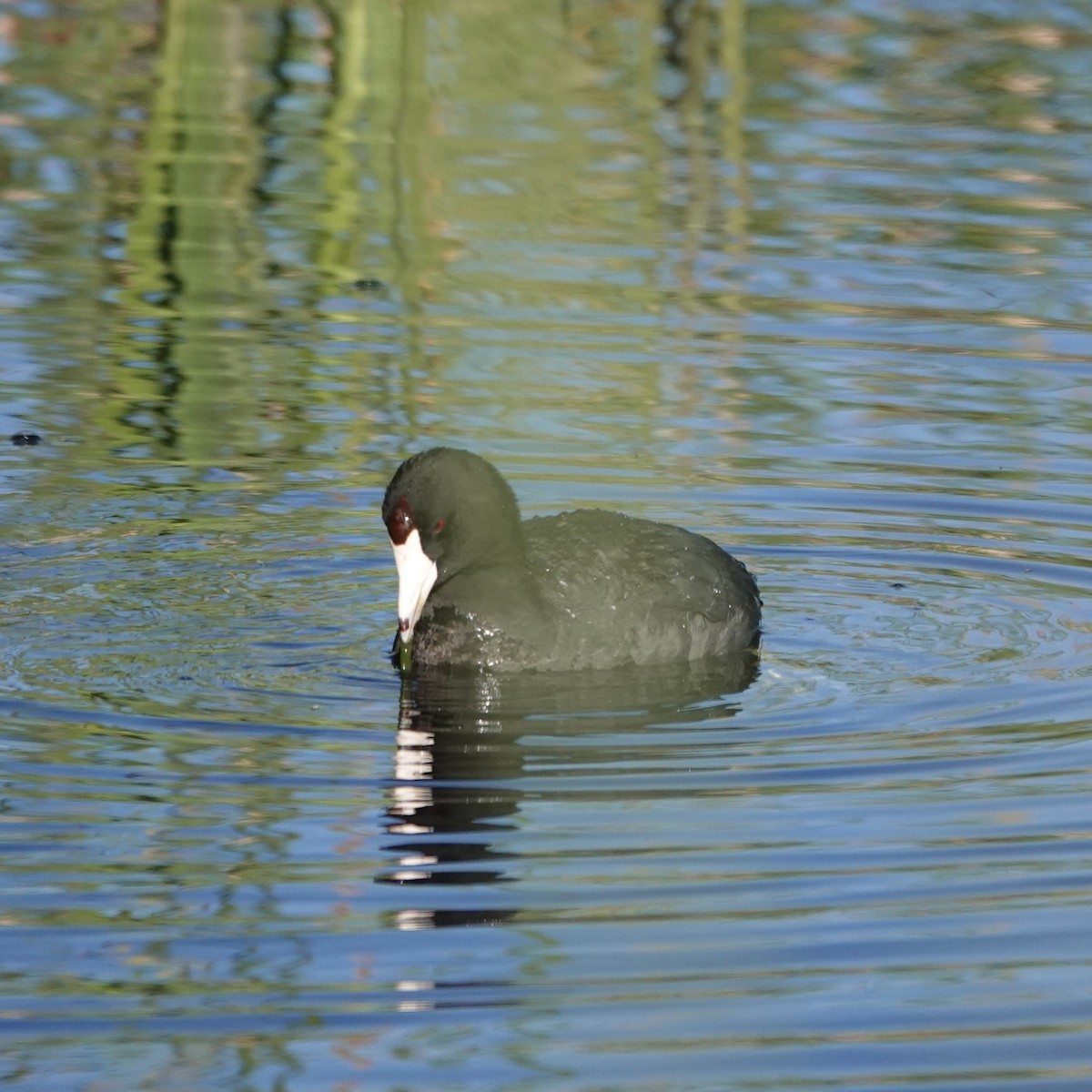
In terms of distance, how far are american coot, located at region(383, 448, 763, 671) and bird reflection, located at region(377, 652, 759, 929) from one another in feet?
0.22

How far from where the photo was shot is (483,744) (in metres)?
5.95

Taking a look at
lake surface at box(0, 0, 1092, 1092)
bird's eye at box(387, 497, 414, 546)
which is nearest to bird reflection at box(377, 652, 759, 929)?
lake surface at box(0, 0, 1092, 1092)

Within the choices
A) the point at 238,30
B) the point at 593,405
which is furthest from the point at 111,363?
the point at 238,30

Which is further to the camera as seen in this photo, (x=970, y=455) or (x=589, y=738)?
(x=970, y=455)

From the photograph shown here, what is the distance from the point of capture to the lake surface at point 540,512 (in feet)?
14.3

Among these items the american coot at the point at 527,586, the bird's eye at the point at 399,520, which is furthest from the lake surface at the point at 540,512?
the bird's eye at the point at 399,520

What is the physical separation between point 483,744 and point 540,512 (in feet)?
7.08

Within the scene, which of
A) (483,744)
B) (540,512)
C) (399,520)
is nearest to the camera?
(483,744)

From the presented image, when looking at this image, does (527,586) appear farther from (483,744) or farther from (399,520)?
(483,744)

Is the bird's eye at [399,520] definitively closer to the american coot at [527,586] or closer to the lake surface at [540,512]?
the american coot at [527,586]

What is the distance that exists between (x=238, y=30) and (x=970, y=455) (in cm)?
936

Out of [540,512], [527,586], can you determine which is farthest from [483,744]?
[540,512]

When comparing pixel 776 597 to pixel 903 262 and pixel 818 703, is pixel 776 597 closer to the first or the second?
pixel 818 703

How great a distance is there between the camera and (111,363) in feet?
31.2
